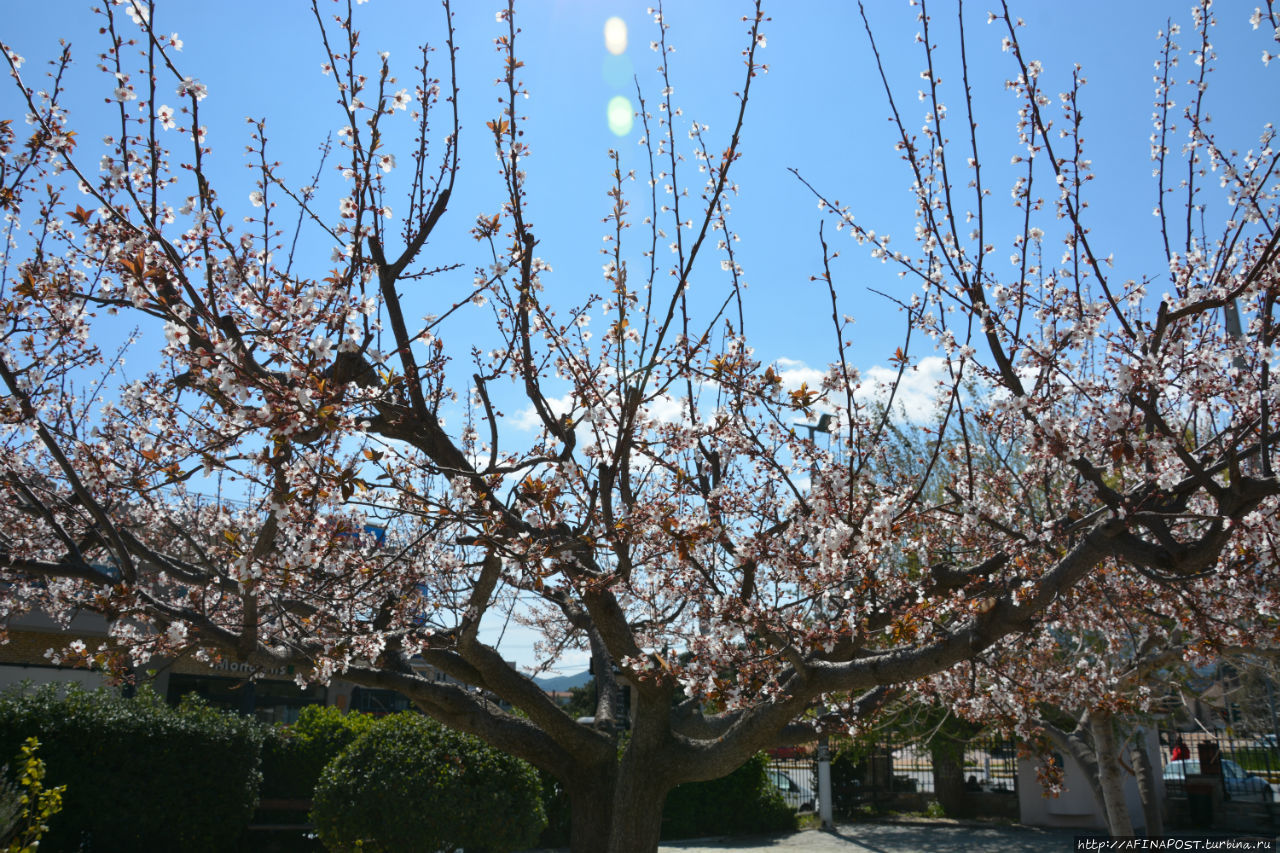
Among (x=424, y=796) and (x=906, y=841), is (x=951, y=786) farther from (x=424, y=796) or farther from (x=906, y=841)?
(x=424, y=796)

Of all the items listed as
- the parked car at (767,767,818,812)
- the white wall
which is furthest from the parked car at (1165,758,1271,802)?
the parked car at (767,767,818,812)

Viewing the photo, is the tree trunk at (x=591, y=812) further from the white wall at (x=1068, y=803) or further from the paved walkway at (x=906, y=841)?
the white wall at (x=1068, y=803)

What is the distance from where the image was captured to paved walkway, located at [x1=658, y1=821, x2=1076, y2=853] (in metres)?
14.9

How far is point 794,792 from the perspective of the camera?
1959cm

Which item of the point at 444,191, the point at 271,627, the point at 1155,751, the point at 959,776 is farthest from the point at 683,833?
the point at 444,191

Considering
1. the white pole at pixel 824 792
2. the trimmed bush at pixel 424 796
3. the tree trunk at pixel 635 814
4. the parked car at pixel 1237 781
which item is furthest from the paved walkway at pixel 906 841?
the tree trunk at pixel 635 814

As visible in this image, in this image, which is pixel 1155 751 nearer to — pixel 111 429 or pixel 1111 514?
pixel 1111 514

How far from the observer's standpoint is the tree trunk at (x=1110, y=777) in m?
9.02

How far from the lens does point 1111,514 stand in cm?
425

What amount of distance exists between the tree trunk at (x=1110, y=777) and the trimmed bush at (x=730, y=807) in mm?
7776

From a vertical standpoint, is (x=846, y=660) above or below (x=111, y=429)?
below

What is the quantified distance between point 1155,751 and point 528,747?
15759 mm

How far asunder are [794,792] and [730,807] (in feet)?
11.7

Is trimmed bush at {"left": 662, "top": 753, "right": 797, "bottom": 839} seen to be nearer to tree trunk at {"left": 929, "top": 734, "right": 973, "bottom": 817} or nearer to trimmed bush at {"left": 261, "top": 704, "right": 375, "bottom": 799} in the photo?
tree trunk at {"left": 929, "top": 734, "right": 973, "bottom": 817}
